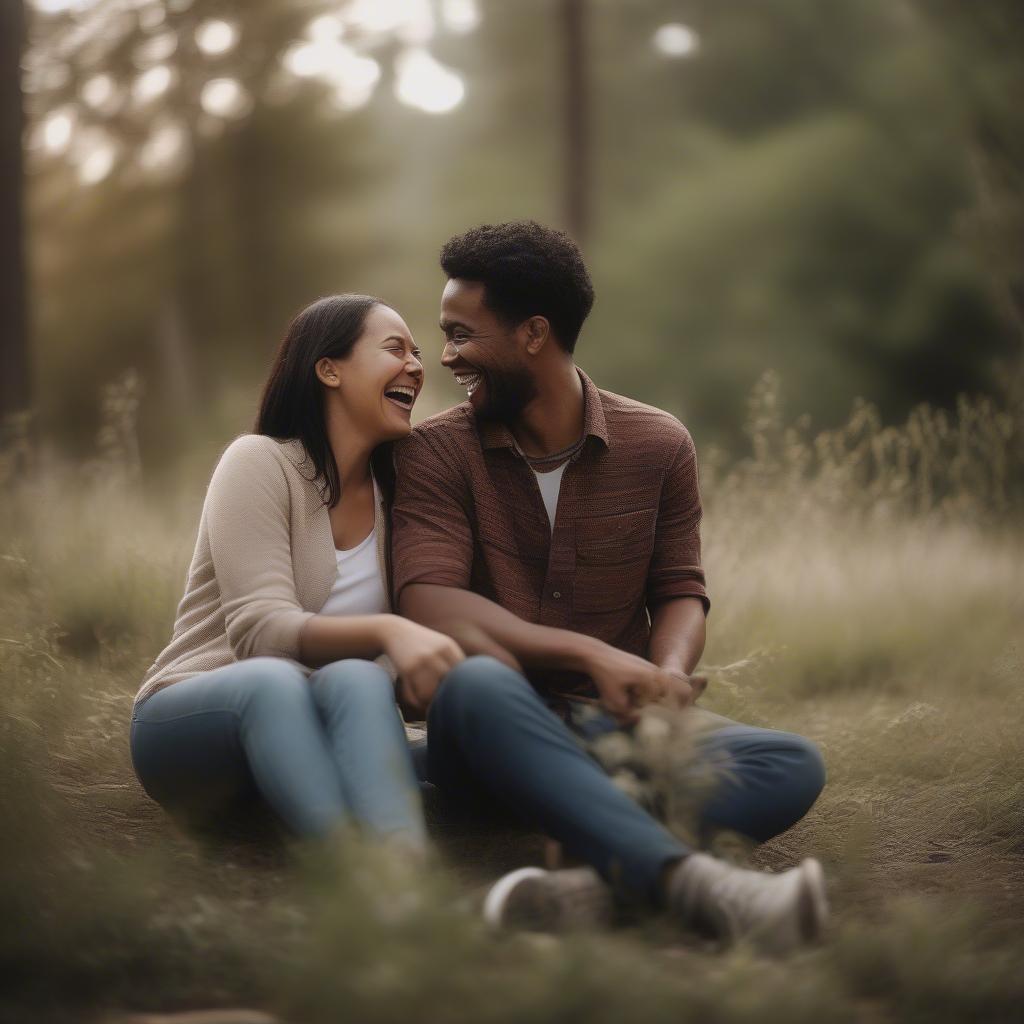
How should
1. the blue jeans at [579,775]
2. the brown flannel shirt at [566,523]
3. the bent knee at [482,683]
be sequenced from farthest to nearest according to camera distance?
the brown flannel shirt at [566,523] → the bent knee at [482,683] → the blue jeans at [579,775]

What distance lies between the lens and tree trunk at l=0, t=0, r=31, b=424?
6656mm

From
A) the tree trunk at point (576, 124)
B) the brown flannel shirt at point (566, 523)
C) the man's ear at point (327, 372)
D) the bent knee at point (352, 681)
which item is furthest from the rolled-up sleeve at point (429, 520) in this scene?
the tree trunk at point (576, 124)

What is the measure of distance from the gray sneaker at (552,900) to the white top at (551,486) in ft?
3.28

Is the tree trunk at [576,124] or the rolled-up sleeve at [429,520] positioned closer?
the rolled-up sleeve at [429,520]

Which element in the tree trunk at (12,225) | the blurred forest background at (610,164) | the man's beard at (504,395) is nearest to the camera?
the man's beard at (504,395)

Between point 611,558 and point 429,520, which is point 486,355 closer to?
point 429,520

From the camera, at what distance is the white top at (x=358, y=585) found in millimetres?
2834

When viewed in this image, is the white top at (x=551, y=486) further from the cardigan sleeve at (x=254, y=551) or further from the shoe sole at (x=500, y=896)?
the shoe sole at (x=500, y=896)

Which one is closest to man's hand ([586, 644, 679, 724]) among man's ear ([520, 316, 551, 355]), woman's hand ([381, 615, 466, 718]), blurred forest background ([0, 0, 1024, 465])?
woman's hand ([381, 615, 466, 718])

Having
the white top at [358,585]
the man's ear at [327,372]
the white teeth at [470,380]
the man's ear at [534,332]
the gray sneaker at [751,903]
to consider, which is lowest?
the gray sneaker at [751,903]

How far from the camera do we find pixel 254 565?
8.75ft

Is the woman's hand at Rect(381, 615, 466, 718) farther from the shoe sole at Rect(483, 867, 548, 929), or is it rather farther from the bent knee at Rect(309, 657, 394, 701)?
the shoe sole at Rect(483, 867, 548, 929)

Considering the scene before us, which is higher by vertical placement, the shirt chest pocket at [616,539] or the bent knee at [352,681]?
the shirt chest pocket at [616,539]

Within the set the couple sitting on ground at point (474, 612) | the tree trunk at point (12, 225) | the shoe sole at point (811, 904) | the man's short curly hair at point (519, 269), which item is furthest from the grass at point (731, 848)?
the man's short curly hair at point (519, 269)
